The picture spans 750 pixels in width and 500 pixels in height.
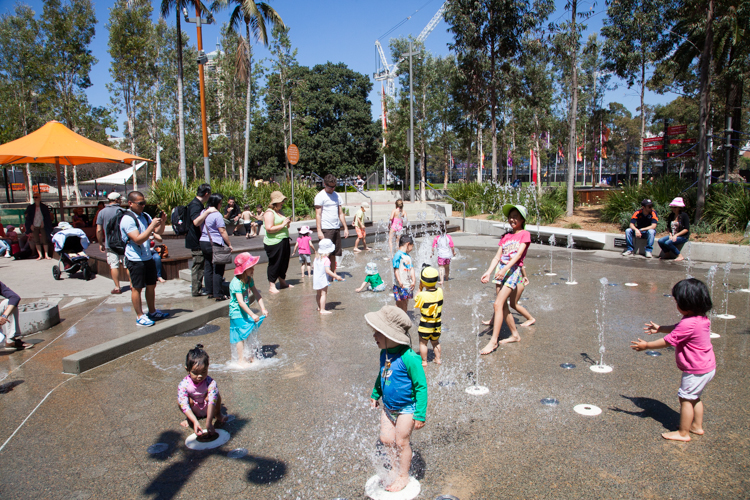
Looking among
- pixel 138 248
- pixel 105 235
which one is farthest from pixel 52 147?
pixel 138 248

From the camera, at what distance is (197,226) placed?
7.45 metres

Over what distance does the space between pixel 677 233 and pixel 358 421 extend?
10253 millimetres

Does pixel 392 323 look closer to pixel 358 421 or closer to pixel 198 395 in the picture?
pixel 358 421

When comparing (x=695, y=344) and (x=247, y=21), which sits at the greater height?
(x=247, y=21)

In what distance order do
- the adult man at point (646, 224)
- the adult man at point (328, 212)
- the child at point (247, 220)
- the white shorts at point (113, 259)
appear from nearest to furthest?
the white shorts at point (113, 259) < the adult man at point (328, 212) < the adult man at point (646, 224) < the child at point (247, 220)

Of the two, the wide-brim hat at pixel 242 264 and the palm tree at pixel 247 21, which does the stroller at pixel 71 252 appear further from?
the palm tree at pixel 247 21

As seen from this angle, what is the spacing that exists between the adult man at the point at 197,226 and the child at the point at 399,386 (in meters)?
5.16

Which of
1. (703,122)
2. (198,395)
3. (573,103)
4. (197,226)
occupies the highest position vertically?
(573,103)

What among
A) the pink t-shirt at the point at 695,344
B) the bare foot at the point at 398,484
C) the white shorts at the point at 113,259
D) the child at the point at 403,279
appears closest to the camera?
the bare foot at the point at 398,484

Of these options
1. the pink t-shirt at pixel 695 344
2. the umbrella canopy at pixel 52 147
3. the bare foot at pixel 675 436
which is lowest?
the bare foot at pixel 675 436

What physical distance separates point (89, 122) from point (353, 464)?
35.4 metres

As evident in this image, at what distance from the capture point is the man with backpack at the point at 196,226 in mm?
7348

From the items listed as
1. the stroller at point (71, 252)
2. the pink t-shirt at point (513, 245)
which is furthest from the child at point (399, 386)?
the stroller at point (71, 252)

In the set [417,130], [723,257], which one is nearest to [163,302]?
[723,257]
